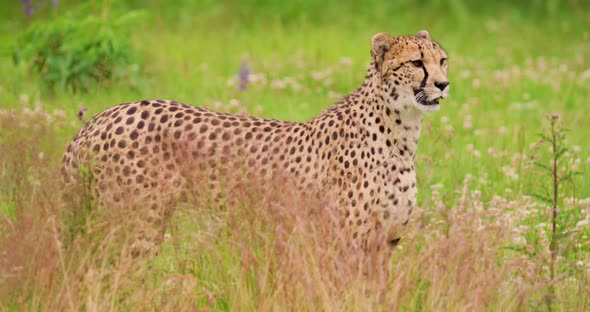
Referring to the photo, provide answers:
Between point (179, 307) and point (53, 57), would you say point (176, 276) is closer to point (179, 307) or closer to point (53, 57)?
point (179, 307)

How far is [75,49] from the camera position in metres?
9.80

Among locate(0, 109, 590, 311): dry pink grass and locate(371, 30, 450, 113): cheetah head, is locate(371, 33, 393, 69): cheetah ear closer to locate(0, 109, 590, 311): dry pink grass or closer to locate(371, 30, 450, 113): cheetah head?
locate(371, 30, 450, 113): cheetah head

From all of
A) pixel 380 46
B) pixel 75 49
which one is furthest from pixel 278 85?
pixel 380 46

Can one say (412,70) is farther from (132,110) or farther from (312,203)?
(132,110)

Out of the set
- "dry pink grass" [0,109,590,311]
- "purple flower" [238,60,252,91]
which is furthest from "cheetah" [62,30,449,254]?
"purple flower" [238,60,252,91]

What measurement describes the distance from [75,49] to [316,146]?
470 cm

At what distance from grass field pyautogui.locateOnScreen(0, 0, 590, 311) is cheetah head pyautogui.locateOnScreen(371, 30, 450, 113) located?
435 mm

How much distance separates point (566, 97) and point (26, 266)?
691 cm

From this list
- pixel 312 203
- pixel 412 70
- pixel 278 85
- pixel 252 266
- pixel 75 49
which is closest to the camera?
pixel 252 266

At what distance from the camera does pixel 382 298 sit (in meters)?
4.80

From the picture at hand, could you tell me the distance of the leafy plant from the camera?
970cm

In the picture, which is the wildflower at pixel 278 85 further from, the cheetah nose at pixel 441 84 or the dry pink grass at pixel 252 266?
the cheetah nose at pixel 441 84

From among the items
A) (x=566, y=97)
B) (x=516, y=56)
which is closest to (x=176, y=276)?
(x=566, y=97)

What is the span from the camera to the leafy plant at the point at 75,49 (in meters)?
9.70
